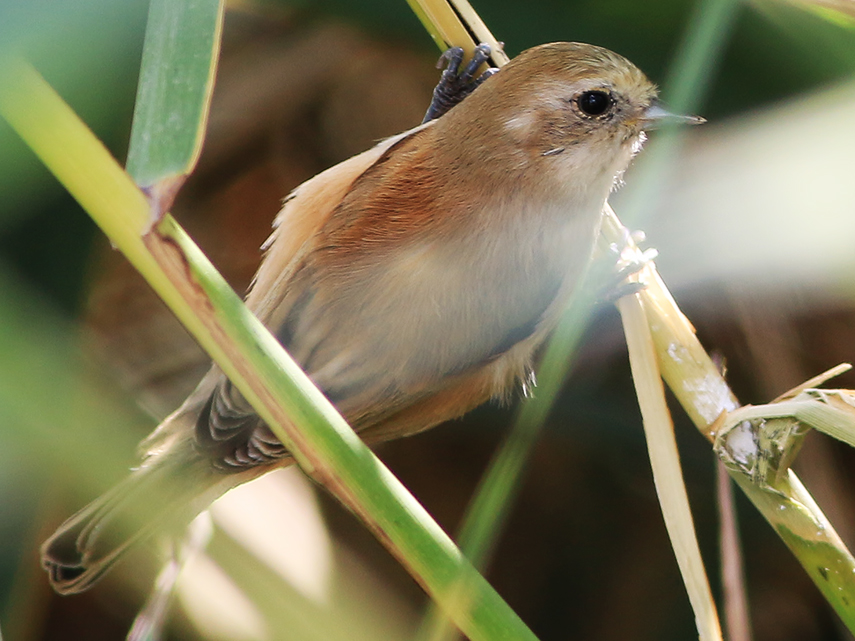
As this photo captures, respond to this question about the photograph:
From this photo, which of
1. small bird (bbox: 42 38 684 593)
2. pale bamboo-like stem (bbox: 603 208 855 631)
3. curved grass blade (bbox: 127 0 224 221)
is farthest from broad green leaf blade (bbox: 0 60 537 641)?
small bird (bbox: 42 38 684 593)

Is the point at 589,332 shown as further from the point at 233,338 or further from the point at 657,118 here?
the point at 233,338

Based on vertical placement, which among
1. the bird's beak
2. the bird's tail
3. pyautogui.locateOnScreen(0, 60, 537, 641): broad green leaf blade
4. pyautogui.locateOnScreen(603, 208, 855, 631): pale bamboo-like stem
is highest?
pyautogui.locateOnScreen(0, 60, 537, 641): broad green leaf blade

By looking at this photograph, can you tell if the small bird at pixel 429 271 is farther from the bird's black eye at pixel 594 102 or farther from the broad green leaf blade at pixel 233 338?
the broad green leaf blade at pixel 233 338

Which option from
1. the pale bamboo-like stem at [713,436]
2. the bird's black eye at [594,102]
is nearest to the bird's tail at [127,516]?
the pale bamboo-like stem at [713,436]

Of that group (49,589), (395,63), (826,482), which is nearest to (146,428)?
(49,589)

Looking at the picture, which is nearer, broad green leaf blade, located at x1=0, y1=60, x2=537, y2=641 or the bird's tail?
broad green leaf blade, located at x1=0, y1=60, x2=537, y2=641

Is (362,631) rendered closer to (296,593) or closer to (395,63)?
(296,593)

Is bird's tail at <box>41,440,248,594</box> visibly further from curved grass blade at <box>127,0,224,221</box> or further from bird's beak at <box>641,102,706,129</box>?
bird's beak at <box>641,102,706,129</box>
